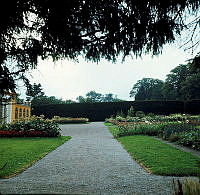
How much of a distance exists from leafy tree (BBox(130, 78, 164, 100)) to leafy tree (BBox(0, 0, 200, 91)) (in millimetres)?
59957

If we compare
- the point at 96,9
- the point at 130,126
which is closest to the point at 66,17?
the point at 96,9

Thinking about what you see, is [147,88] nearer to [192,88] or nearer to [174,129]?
[192,88]

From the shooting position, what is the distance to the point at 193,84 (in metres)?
38.5

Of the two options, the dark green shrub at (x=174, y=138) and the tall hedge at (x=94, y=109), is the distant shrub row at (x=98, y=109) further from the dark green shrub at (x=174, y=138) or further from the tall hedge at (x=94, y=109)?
the dark green shrub at (x=174, y=138)

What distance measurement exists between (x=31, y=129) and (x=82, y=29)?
10815 millimetres

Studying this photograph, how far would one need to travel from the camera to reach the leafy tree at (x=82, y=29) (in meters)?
1.93

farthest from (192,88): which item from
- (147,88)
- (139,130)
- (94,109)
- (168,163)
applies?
(168,163)

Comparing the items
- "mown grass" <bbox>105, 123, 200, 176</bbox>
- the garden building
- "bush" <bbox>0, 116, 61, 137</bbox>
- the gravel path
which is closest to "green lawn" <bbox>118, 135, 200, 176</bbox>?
"mown grass" <bbox>105, 123, 200, 176</bbox>

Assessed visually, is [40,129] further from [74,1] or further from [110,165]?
[74,1]

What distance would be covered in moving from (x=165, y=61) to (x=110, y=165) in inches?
139

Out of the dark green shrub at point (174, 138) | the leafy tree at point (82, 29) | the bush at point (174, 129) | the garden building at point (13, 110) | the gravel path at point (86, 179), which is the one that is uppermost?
the leafy tree at point (82, 29)

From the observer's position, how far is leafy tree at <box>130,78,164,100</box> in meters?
61.8

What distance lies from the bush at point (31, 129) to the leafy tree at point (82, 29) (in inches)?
400

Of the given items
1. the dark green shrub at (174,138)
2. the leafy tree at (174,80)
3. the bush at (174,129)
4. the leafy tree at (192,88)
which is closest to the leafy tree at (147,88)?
the leafy tree at (174,80)
